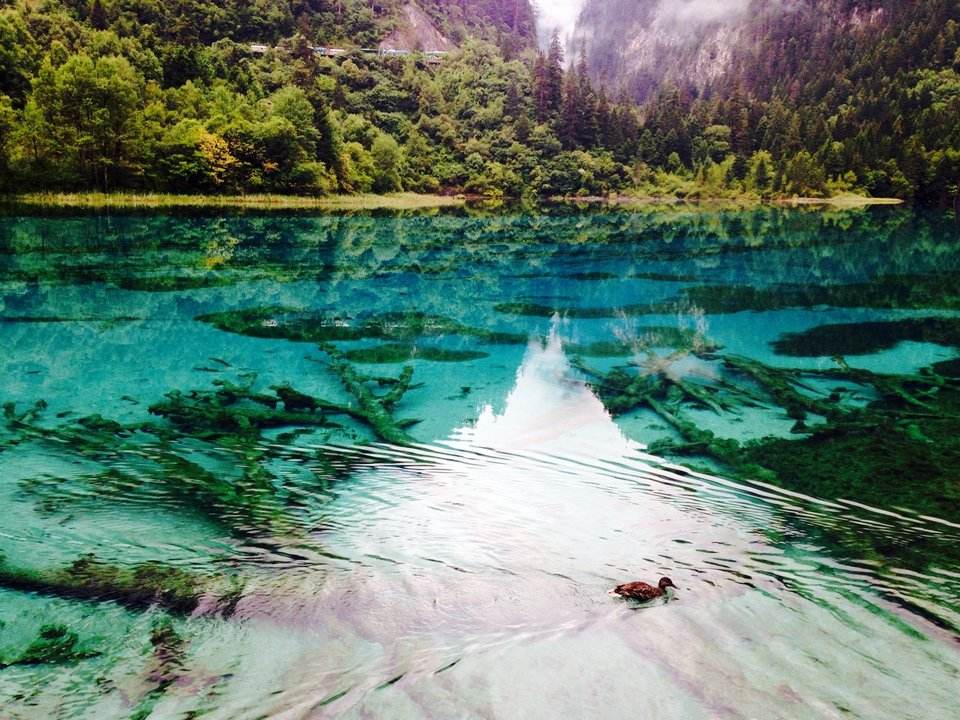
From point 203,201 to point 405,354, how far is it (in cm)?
6023

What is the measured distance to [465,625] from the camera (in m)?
5.08

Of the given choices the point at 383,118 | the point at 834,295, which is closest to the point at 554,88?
the point at 383,118

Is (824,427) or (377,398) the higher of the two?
(824,427)

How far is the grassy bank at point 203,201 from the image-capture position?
5634cm

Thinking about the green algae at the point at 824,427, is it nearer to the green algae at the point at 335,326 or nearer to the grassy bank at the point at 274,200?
the green algae at the point at 335,326

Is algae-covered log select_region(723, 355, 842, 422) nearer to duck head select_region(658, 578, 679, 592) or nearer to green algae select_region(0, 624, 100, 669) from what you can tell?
duck head select_region(658, 578, 679, 592)

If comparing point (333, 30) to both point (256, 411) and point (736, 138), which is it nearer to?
point (736, 138)

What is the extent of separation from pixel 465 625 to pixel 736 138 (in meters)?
149

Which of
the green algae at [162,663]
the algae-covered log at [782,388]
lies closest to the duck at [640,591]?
the green algae at [162,663]

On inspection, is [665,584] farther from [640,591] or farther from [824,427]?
[824,427]

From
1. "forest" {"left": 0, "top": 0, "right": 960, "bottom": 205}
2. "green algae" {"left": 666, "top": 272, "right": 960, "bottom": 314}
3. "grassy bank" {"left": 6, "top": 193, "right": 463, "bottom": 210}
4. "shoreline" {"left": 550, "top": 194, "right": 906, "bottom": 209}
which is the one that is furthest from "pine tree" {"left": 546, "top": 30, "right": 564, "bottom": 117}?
"green algae" {"left": 666, "top": 272, "right": 960, "bottom": 314}

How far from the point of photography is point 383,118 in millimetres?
124938

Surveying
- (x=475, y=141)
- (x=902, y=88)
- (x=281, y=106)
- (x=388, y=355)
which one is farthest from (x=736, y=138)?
(x=388, y=355)

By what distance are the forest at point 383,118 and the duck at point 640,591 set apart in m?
66.1
